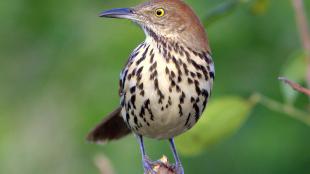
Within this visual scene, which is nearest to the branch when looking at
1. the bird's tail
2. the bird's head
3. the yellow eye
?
the bird's head

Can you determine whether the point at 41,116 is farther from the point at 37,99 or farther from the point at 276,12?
the point at 276,12

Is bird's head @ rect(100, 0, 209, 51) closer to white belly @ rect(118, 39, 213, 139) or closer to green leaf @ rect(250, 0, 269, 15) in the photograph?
white belly @ rect(118, 39, 213, 139)

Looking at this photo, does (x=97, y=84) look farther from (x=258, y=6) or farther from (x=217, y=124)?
(x=217, y=124)

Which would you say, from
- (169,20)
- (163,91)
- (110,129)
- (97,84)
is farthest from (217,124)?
(97,84)

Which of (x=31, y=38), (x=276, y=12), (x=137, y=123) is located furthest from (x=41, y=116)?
(x=137, y=123)

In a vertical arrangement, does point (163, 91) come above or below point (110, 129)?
above

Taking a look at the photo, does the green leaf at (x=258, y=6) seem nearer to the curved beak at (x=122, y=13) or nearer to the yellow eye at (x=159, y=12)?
the yellow eye at (x=159, y=12)
